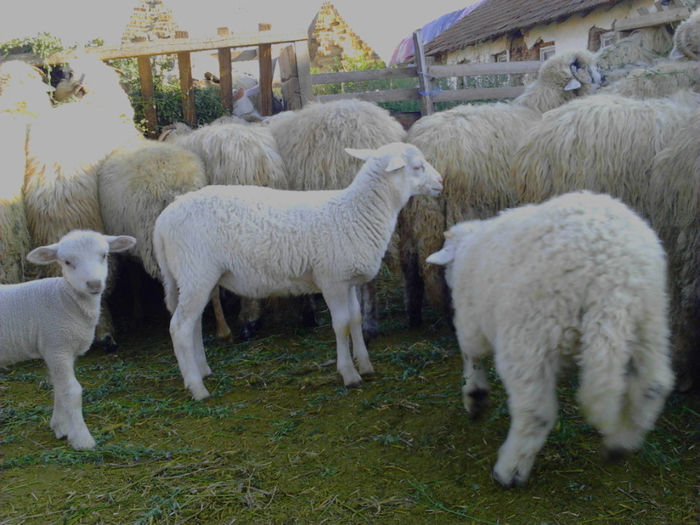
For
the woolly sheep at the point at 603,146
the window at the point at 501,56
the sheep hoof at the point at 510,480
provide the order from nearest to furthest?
the sheep hoof at the point at 510,480
the woolly sheep at the point at 603,146
the window at the point at 501,56

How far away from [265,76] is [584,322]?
642 centimetres

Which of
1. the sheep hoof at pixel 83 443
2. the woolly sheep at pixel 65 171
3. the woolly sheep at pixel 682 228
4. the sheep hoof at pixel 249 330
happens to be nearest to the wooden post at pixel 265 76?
the woolly sheep at pixel 65 171

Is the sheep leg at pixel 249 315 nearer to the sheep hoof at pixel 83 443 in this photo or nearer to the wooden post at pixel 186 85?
the sheep hoof at pixel 83 443

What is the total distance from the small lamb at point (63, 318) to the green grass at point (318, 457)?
26 cm

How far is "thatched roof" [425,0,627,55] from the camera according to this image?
13.7 metres

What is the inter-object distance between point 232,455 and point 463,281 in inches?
61.3

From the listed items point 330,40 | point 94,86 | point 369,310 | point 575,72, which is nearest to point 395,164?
point 369,310

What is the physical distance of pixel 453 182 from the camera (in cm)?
539

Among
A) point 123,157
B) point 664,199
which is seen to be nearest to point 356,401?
point 664,199

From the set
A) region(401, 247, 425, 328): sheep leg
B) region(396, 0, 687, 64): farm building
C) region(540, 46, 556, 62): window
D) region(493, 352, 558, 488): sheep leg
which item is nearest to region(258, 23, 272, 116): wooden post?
region(401, 247, 425, 328): sheep leg

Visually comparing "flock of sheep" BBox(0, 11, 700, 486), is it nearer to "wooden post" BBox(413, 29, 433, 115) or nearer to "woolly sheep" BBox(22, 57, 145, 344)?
"woolly sheep" BBox(22, 57, 145, 344)

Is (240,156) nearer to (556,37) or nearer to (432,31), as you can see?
(556,37)

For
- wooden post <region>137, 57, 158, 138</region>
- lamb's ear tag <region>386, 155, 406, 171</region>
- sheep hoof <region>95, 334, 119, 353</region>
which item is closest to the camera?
lamb's ear tag <region>386, 155, 406, 171</region>

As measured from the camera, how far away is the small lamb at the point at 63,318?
3.90 metres
